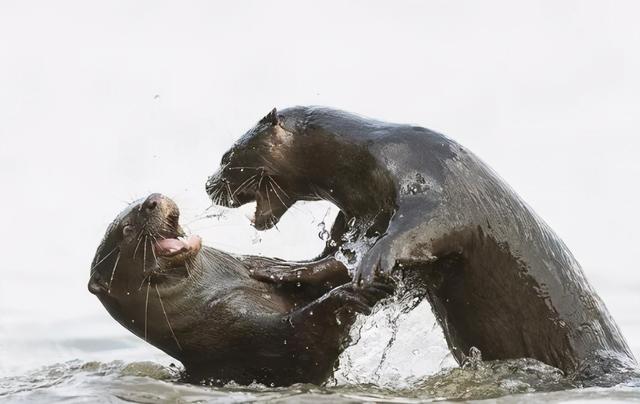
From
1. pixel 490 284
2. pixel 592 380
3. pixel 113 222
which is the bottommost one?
pixel 592 380

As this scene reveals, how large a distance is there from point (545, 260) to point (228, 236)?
302 cm

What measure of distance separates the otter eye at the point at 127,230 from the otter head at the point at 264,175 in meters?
0.50

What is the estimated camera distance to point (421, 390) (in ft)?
22.4

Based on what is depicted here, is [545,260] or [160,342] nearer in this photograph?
[545,260]

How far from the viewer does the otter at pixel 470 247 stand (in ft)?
21.5

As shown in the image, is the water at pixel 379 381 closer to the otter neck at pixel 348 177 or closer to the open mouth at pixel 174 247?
the otter neck at pixel 348 177

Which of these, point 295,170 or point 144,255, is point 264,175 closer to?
point 295,170

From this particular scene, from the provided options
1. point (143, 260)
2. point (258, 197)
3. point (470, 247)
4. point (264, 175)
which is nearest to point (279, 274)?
point (258, 197)

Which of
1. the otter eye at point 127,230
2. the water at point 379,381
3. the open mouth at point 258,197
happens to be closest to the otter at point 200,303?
the otter eye at point 127,230

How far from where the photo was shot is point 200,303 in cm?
720

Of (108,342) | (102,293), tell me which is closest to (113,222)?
(102,293)

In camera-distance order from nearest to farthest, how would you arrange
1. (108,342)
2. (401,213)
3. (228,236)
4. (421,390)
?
(401,213)
(421,390)
(228,236)
(108,342)

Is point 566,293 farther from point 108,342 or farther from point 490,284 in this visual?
point 108,342

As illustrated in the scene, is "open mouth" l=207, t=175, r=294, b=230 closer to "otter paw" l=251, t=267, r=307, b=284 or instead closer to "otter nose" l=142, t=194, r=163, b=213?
"otter paw" l=251, t=267, r=307, b=284
